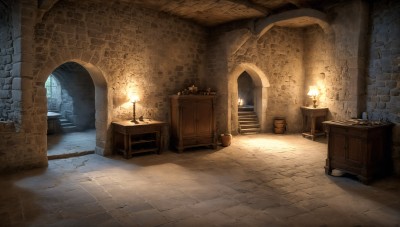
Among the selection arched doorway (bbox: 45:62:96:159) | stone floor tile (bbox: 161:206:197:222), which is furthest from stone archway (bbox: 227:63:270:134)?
stone floor tile (bbox: 161:206:197:222)

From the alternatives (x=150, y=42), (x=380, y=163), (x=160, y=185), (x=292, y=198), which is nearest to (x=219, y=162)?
(x=160, y=185)

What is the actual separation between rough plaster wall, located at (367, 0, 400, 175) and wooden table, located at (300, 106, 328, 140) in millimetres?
2597

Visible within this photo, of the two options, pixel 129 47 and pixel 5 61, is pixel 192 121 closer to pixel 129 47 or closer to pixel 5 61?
pixel 129 47

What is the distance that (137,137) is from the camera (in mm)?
6957

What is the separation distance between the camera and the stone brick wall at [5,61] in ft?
17.6

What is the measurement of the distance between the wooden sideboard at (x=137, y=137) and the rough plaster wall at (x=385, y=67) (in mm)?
4311

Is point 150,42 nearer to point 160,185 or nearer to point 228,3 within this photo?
point 228,3

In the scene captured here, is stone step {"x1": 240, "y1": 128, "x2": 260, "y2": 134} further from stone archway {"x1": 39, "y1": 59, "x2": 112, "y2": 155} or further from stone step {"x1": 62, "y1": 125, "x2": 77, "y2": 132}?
stone step {"x1": 62, "y1": 125, "x2": 77, "y2": 132}

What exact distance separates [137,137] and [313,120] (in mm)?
4868

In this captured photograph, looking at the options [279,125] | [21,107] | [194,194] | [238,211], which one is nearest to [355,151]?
[238,211]

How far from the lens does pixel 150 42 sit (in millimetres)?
7082

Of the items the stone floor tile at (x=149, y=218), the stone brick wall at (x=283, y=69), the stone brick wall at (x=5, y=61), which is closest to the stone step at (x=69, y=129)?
the stone brick wall at (x=5, y=61)

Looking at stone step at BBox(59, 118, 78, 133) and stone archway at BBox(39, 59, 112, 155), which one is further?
stone step at BBox(59, 118, 78, 133)

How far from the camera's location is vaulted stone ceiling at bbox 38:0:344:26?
6.38 metres
